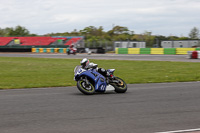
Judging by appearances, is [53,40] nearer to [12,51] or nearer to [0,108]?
[12,51]

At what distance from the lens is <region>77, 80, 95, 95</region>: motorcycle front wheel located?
9.40 metres

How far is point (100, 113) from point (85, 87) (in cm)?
292

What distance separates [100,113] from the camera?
6668 millimetres

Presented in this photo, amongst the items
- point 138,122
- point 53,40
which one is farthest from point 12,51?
point 138,122

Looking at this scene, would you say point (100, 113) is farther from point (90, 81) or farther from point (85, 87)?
point (90, 81)

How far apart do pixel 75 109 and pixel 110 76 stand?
3118 millimetres

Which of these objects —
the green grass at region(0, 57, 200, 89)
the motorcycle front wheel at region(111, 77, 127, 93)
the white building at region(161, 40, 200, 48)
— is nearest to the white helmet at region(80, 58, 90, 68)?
the motorcycle front wheel at region(111, 77, 127, 93)

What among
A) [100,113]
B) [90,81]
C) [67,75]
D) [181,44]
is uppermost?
[181,44]

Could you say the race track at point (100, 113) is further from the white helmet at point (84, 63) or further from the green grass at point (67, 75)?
the green grass at point (67, 75)

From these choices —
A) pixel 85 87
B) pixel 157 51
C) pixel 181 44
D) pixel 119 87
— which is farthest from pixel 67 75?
pixel 181 44

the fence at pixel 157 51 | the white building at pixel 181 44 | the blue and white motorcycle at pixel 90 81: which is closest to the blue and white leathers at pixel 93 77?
the blue and white motorcycle at pixel 90 81

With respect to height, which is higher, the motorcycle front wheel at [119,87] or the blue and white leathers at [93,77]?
the blue and white leathers at [93,77]

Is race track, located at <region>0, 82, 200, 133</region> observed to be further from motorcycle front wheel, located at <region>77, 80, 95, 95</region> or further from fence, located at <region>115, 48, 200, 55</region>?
fence, located at <region>115, 48, 200, 55</region>

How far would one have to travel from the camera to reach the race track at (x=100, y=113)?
546cm
